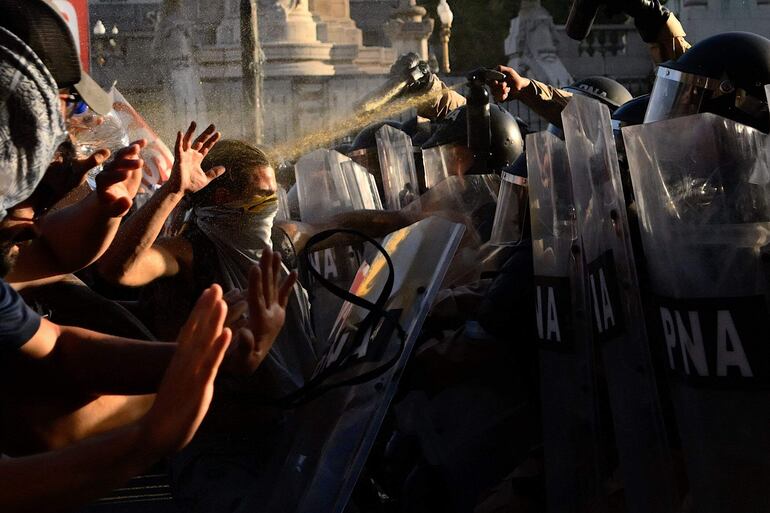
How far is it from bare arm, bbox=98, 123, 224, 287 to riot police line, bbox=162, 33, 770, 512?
0.42 metres

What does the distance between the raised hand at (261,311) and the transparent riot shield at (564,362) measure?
3.92ft

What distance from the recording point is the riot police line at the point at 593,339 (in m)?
2.63

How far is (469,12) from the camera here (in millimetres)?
23719

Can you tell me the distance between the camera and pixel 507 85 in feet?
17.6

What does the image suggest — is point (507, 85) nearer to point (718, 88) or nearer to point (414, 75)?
point (414, 75)

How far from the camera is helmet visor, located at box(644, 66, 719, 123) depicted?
3.49 meters

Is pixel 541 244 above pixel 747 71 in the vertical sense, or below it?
below

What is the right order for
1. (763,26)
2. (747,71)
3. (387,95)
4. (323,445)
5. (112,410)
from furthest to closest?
(763,26)
(387,95)
(747,71)
(323,445)
(112,410)

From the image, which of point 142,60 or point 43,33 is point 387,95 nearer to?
point 43,33

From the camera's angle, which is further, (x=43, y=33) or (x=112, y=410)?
(x=112, y=410)

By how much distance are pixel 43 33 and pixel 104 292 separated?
8.44 ft

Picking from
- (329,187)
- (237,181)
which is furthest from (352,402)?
(329,187)

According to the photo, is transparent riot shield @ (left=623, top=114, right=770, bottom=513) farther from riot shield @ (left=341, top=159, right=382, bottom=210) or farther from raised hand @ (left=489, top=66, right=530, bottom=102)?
riot shield @ (left=341, top=159, right=382, bottom=210)

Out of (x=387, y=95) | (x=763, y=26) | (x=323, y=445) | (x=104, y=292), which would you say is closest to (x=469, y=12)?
(x=763, y=26)
